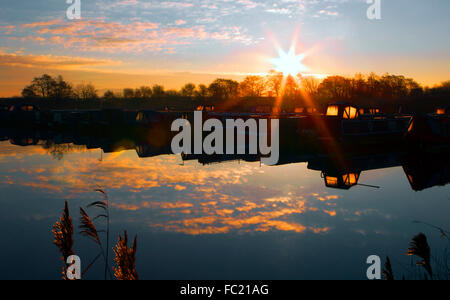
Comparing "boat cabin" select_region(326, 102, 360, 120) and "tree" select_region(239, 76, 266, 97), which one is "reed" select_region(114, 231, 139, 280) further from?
"tree" select_region(239, 76, 266, 97)

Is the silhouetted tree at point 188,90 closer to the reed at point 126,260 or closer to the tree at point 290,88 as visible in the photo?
the tree at point 290,88

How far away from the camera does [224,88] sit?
15638 centimetres

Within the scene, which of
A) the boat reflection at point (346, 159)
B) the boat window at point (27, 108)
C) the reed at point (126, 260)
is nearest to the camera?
the reed at point (126, 260)

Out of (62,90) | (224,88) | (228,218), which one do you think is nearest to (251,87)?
(224,88)

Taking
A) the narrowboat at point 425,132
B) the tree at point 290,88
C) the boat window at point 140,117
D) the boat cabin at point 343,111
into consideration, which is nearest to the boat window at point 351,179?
the boat cabin at point 343,111

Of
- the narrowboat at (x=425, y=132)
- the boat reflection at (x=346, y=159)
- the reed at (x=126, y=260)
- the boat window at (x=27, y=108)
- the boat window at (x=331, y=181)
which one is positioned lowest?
the reed at (x=126, y=260)

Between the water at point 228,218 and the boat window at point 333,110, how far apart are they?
12.1 metres

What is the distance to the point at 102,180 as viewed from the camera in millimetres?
16984

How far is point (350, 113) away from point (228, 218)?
82.1 ft

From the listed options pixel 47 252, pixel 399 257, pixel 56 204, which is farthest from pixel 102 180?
pixel 399 257

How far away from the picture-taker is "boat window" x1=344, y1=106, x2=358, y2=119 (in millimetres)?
32031

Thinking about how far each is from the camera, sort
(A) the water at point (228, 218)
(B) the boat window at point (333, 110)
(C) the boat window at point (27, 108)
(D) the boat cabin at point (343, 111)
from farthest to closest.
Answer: (C) the boat window at point (27, 108), (B) the boat window at point (333, 110), (D) the boat cabin at point (343, 111), (A) the water at point (228, 218)

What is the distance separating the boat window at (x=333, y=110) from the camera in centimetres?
3203
